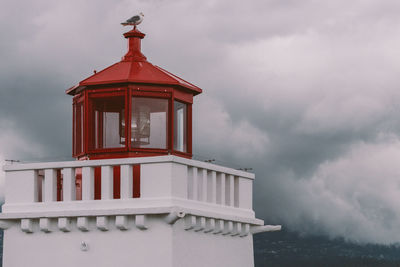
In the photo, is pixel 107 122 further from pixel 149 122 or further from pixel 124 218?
pixel 124 218

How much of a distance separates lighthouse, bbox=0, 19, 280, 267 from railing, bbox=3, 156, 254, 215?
2 cm

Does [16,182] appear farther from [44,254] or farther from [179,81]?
[179,81]

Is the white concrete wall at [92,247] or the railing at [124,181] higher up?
the railing at [124,181]

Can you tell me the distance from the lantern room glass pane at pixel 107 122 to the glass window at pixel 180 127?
3.63ft

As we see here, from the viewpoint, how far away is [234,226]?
2572cm

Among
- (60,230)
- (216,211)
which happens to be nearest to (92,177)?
(60,230)

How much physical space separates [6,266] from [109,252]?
8.06 feet

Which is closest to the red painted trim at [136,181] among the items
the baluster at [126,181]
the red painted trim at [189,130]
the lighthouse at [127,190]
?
the lighthouse at [127,190]

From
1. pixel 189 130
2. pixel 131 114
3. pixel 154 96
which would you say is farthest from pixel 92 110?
pixel 189 130

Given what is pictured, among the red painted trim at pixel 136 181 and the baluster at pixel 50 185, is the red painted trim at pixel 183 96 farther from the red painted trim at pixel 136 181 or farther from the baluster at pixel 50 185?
the baluster at pixel 50 185

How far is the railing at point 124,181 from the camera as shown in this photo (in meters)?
23.2

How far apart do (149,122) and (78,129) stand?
169 cm

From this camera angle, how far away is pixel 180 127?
2517 cm

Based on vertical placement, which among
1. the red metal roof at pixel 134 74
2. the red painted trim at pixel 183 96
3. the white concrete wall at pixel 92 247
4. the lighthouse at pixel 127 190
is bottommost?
the white concrete wall at pixel 92 247
